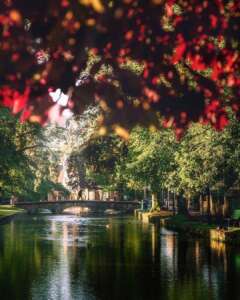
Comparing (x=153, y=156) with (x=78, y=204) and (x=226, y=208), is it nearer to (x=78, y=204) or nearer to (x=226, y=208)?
(x=226, y=208)

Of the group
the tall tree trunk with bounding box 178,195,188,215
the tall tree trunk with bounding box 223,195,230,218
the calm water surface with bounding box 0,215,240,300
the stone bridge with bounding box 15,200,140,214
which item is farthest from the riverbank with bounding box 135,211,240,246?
the stone bridge with bounding box 15,200,140,214

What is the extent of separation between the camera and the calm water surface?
20.8 meters

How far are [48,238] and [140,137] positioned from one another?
10519 mm

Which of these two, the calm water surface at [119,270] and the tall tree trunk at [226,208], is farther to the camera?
the tall tree trunk at [226,208]

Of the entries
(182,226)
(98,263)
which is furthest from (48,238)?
(98,263)

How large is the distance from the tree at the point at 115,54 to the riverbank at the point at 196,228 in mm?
28183

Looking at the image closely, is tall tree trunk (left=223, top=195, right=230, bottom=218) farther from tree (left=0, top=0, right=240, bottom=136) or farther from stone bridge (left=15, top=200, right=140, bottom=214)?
stone bridge (left=15, top=200, right=140, bottom=214)

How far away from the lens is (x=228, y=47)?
7312mm

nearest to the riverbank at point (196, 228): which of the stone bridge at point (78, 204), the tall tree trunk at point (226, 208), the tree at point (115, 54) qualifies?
the tall tree trunk at point (226, 208)

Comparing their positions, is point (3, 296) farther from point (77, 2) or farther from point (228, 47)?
point (77, 2)

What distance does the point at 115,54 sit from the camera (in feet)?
20.8

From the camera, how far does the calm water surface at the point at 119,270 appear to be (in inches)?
821

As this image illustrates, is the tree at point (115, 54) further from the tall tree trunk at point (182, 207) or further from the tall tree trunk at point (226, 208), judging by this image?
the tall tree trunk at point (182, 207)

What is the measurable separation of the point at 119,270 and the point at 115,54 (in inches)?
844
